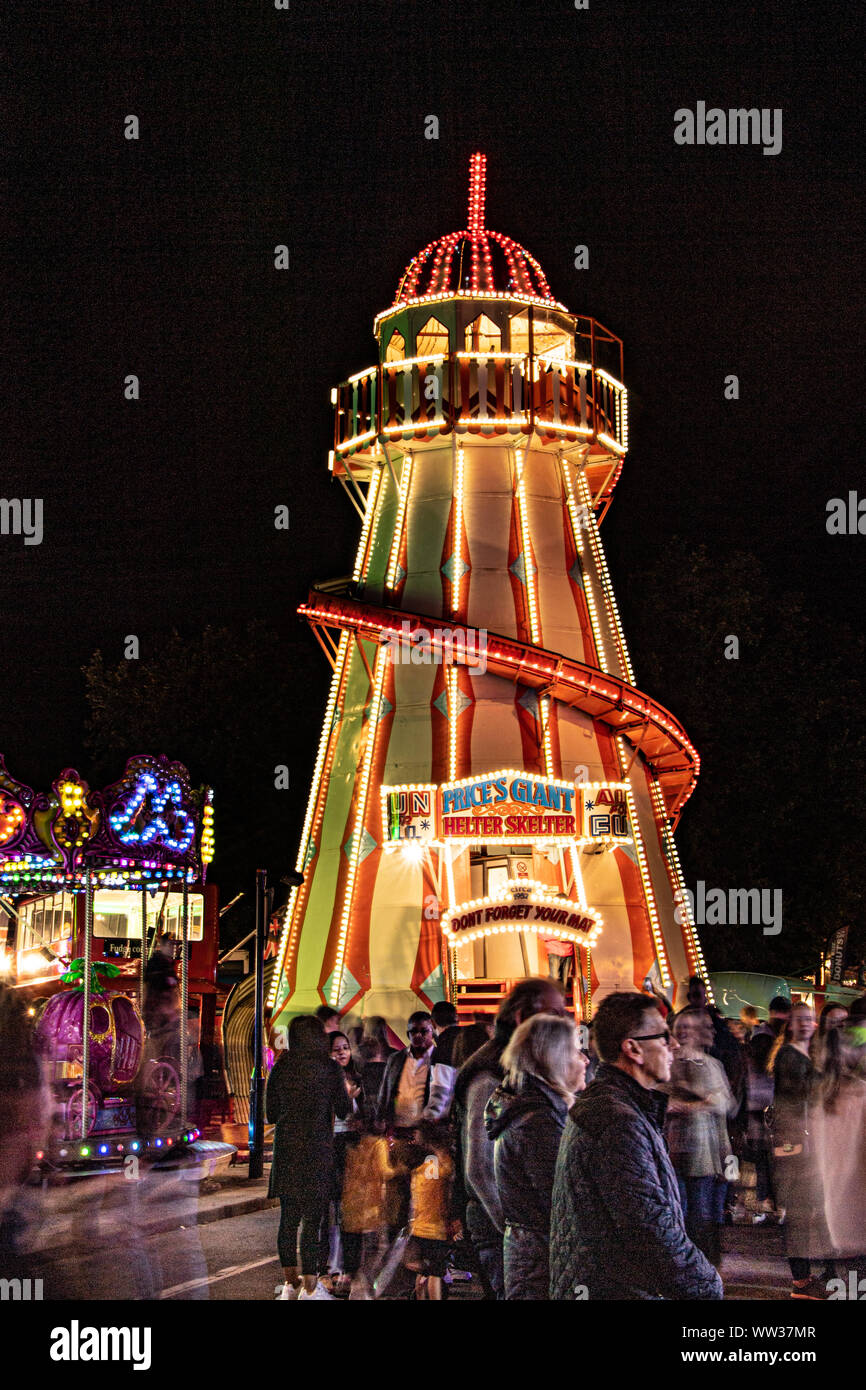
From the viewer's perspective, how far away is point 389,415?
3231 cm

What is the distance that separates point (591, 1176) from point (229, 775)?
36.0m

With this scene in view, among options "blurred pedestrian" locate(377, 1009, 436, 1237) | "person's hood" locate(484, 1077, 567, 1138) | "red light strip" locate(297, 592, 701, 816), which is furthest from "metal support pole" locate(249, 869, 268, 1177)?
"person's hood" locate(484, 1077, 567, 1138)

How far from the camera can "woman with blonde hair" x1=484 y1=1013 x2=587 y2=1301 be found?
31.4ft

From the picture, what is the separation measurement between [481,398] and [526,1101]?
2346cm

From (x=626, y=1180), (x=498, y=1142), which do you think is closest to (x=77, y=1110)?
(x=498, y=1142)

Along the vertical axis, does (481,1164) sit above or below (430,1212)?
above

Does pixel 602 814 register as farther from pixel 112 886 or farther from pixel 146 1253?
pixel 146 1253

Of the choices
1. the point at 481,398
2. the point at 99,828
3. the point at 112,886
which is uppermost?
the point at 481,398

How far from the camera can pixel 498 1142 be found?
9969 mm

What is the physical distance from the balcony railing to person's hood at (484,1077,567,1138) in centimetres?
2296

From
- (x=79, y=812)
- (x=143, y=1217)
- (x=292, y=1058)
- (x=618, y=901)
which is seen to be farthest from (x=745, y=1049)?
(x=618, y=901)

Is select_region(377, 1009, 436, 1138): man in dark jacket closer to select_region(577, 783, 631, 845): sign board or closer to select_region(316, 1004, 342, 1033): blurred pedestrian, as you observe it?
select_region(316, 1004, 342, 1033): blurred pedestrian

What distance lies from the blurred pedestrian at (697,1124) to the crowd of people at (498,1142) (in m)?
0.02
